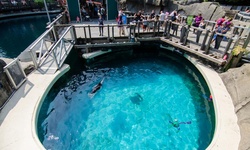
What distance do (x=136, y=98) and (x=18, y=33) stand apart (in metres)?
20.2

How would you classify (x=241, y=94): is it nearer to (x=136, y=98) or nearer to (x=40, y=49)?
(x=136, y=98)

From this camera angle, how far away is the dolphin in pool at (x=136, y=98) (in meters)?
8.10

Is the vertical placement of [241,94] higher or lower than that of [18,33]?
higher

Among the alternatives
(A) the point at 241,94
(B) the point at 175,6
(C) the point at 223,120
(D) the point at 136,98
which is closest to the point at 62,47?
(D) the point at 136,98

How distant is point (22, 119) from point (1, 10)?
1106 inches

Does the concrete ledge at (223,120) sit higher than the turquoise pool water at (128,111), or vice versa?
the concrete ledge at (223,120)

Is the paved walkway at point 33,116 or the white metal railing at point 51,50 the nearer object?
the paved walkway at point 33,116

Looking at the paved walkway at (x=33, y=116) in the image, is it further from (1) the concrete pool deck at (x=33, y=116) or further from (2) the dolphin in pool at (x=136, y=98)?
(2) the dolphin in pool at (x=136, y=98)

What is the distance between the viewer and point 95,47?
10539 millimetres

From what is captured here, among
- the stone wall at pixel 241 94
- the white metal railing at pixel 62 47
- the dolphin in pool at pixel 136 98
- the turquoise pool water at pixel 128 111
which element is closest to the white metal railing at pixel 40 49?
the white metal railing at pixel 62 47

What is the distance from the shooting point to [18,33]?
1978cm

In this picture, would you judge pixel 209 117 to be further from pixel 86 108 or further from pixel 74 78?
pixel 74 78

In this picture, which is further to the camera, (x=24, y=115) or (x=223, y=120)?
(x=223, y=120)

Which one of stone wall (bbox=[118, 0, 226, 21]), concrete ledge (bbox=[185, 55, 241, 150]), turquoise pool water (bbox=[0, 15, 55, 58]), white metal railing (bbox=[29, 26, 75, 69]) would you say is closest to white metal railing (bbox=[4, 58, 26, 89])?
white metal railing (bbox=[29, 26, 75, 69])
